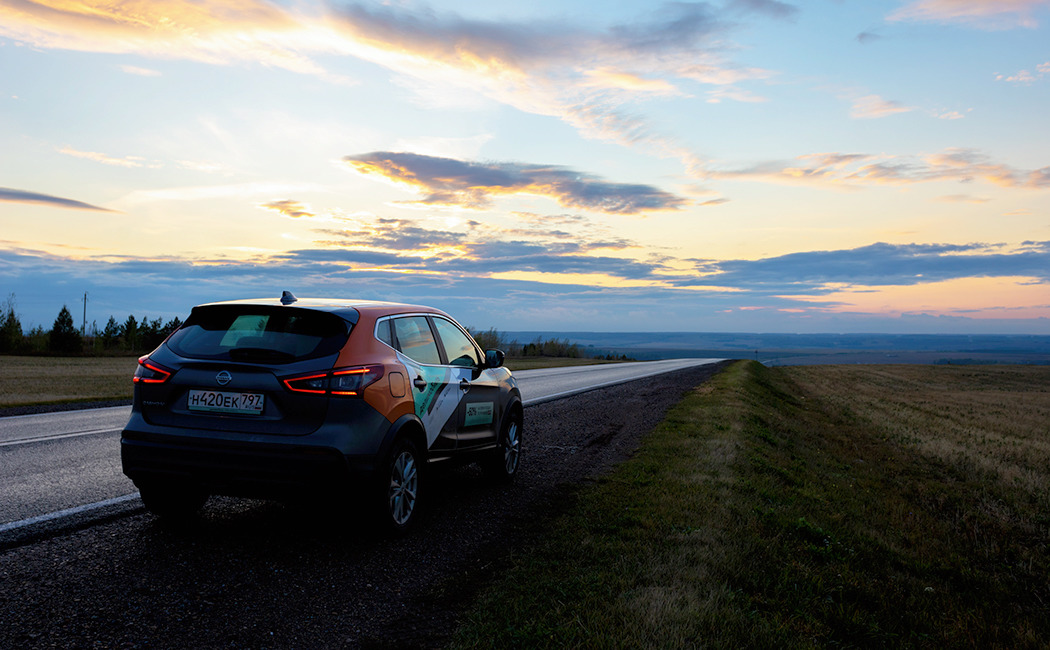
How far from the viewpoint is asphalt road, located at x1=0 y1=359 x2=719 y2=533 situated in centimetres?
558

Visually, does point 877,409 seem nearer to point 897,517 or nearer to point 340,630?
point 897,517

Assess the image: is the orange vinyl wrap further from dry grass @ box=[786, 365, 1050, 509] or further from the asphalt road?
dry grass @ box=[786, 365, 1050, 509]

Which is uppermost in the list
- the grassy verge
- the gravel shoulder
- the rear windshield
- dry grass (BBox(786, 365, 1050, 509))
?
the rear windshield

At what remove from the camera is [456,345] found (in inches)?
264

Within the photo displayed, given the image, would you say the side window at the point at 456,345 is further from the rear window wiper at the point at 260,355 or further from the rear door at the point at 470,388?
the rear window wiper at the point at 260,355

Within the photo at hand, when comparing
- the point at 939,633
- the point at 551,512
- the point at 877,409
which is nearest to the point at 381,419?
the point at 551,512

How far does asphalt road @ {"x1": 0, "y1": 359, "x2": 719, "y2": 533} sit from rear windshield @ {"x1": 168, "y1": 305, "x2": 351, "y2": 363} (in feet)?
6.06

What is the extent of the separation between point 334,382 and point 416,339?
4.13ft

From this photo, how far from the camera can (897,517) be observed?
812 cm

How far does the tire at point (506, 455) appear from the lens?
7.27 metres

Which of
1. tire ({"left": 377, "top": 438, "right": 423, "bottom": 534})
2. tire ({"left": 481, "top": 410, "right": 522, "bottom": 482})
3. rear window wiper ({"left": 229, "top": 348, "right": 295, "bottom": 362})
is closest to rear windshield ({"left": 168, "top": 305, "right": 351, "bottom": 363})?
rear window wiper ({"left": 229, "top": 348, "right": 295, "bottom": 362})

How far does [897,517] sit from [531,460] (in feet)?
14.9

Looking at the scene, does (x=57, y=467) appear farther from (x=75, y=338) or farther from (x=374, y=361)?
(x=75, y=338)

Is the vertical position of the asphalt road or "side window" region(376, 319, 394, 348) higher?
"side window" region(376, 319, 394, 348)
